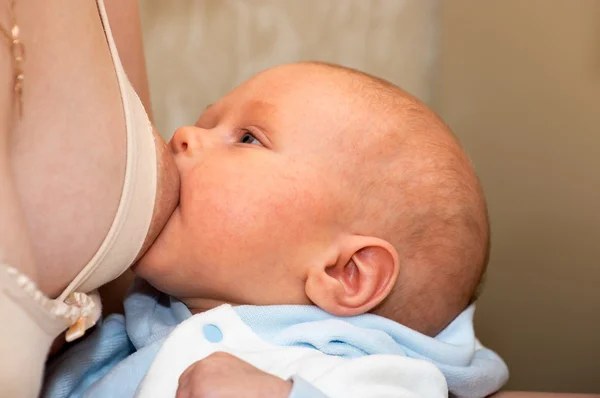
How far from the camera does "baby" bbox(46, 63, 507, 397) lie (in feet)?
2.54

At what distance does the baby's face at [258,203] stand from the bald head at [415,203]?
3 cm

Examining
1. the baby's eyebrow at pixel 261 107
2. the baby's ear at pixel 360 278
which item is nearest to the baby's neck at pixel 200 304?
the baby's ear at pixel 360 278

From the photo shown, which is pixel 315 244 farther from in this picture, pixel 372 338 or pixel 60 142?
pixel 60 142

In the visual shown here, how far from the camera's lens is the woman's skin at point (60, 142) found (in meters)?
0.49

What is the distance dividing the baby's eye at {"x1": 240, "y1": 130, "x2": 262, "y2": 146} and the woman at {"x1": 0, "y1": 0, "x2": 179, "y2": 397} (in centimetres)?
22

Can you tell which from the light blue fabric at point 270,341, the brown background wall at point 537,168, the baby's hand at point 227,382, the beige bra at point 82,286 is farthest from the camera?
the brown background wall at point 537,168

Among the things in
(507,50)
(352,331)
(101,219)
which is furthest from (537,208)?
(101,219)

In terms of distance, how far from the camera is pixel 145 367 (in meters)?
0.77

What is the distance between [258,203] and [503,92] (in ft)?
2.73

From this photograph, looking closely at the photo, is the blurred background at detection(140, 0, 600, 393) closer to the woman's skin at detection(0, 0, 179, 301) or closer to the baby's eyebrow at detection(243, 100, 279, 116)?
the baby's eyebrow at detection(243, 100, 279, 116)

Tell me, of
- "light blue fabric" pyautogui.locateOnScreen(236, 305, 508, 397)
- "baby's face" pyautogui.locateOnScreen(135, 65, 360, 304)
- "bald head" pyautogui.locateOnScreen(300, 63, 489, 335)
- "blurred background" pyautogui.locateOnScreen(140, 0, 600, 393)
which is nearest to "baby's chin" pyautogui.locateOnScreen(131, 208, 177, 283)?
"baby's face" pyautogui.locateOnScreen(135, 65, 360, 304)

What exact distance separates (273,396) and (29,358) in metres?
0.25

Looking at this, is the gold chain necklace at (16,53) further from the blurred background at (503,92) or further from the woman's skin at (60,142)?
the blurred background at (503,92)

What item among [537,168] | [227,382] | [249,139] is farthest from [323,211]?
Answer: [537,168]
